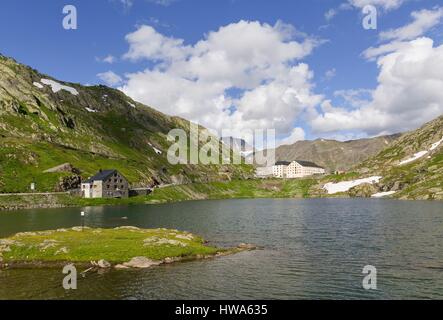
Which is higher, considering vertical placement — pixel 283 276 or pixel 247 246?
pixel 247 246

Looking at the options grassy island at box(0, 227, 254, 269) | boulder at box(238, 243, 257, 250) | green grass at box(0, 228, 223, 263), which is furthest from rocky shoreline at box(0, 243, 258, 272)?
boulder at box(238, 243, 257, 250)

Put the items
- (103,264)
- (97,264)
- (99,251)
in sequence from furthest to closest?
(99,251), (97,264), (103,264)

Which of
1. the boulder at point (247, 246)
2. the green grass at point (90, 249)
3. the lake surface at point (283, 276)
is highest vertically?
the green grass at point (90, 249)

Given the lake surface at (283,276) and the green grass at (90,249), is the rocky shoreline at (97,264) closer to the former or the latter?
the green grass at (90,249)

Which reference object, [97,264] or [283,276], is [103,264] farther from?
[283,276]

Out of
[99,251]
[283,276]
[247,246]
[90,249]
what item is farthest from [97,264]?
[247,246]

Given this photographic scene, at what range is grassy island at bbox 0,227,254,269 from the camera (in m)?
61.1

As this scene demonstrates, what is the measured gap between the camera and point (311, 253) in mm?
70500

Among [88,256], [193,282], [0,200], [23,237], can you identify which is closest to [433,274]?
[193,282]

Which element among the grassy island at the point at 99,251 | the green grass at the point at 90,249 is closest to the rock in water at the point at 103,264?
the grassy island at the point at 99,251

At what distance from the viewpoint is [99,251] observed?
64812 mm

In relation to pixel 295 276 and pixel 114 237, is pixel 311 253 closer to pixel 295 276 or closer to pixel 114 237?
pixel 295 276

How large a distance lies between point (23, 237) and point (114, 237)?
55.6 ft

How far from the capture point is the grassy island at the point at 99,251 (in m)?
61.1
